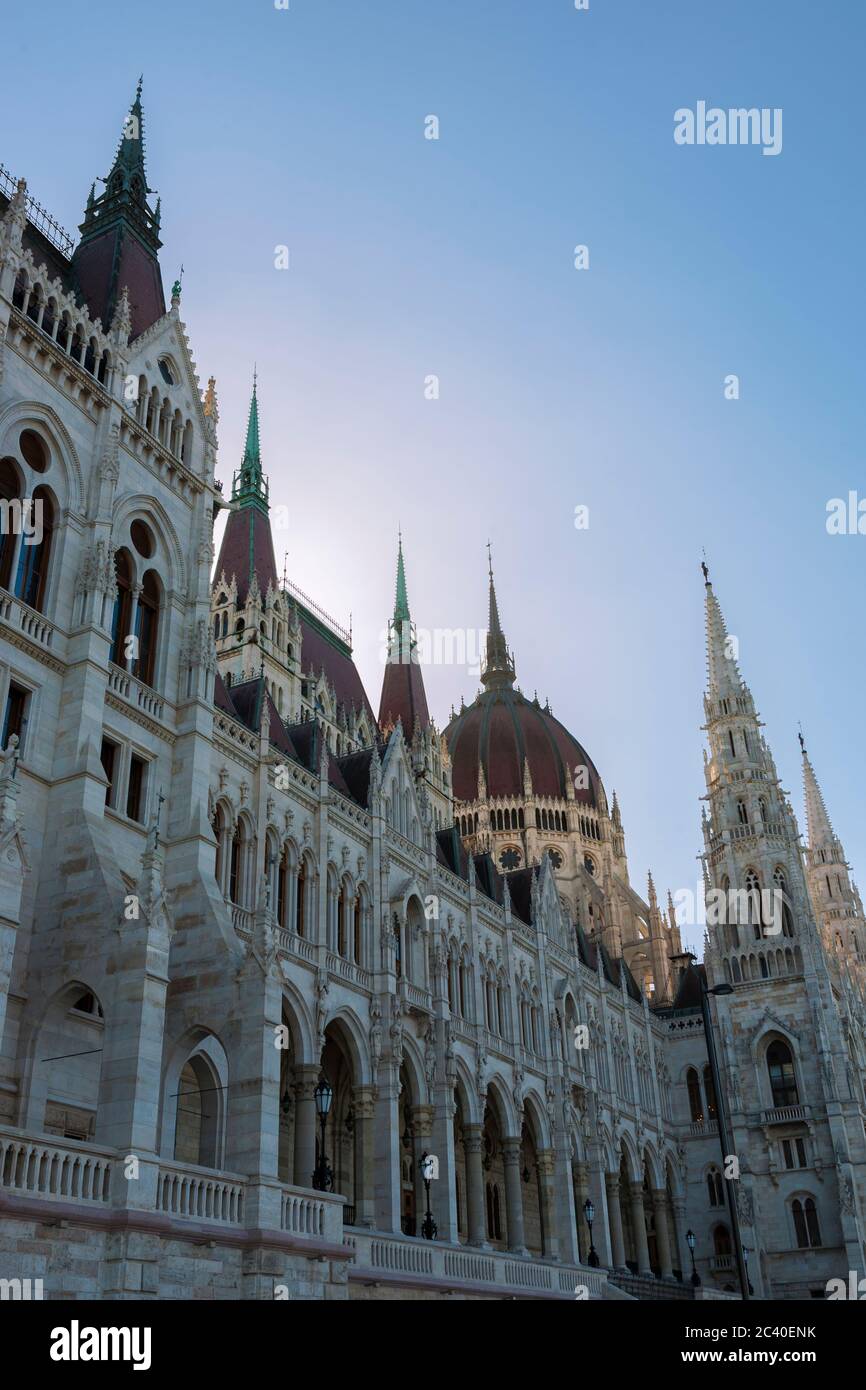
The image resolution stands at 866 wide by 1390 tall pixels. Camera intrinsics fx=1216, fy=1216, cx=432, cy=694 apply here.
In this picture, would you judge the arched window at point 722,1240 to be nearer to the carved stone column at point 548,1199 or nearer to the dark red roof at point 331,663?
the carved stone column at point 548,1199

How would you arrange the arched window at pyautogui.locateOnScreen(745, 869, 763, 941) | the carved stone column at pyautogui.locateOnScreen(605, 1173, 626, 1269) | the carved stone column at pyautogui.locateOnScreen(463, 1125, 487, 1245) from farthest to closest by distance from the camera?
the arched window at pyautogui.locateOnScreen(745, 869, 763, 941), the carved stone column at pyautogui.locateOnScreen(605, 1173, 626, 1269), the carved stone column at pyautogui.locateOnScreen(463, 1125, 487, 1245)

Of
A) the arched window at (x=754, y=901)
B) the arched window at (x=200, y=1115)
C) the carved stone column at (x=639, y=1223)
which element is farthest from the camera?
the arched window at (x=754, y=901)

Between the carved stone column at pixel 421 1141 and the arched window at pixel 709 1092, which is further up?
the arched window at pixel 709 1092

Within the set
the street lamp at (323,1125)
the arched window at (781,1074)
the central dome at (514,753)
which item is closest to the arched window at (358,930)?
the street lamp at (323,1125)

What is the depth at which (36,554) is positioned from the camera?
2553 centimetres

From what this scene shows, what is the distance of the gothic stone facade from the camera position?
20.2 metres

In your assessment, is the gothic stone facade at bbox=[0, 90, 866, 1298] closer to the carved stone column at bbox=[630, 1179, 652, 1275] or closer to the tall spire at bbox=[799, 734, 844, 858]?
the carved stone column at bbox=[630, 1179, 652, 1275]

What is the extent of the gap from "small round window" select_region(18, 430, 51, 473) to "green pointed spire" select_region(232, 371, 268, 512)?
41.1m

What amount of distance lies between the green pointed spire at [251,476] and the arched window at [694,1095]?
39348 millimetres

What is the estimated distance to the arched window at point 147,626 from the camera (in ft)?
91.4

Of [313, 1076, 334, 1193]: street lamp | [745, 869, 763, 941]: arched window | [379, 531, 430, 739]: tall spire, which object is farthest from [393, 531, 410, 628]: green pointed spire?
[313, 1076, 334, 1193]: street lamp

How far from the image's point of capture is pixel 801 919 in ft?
220
